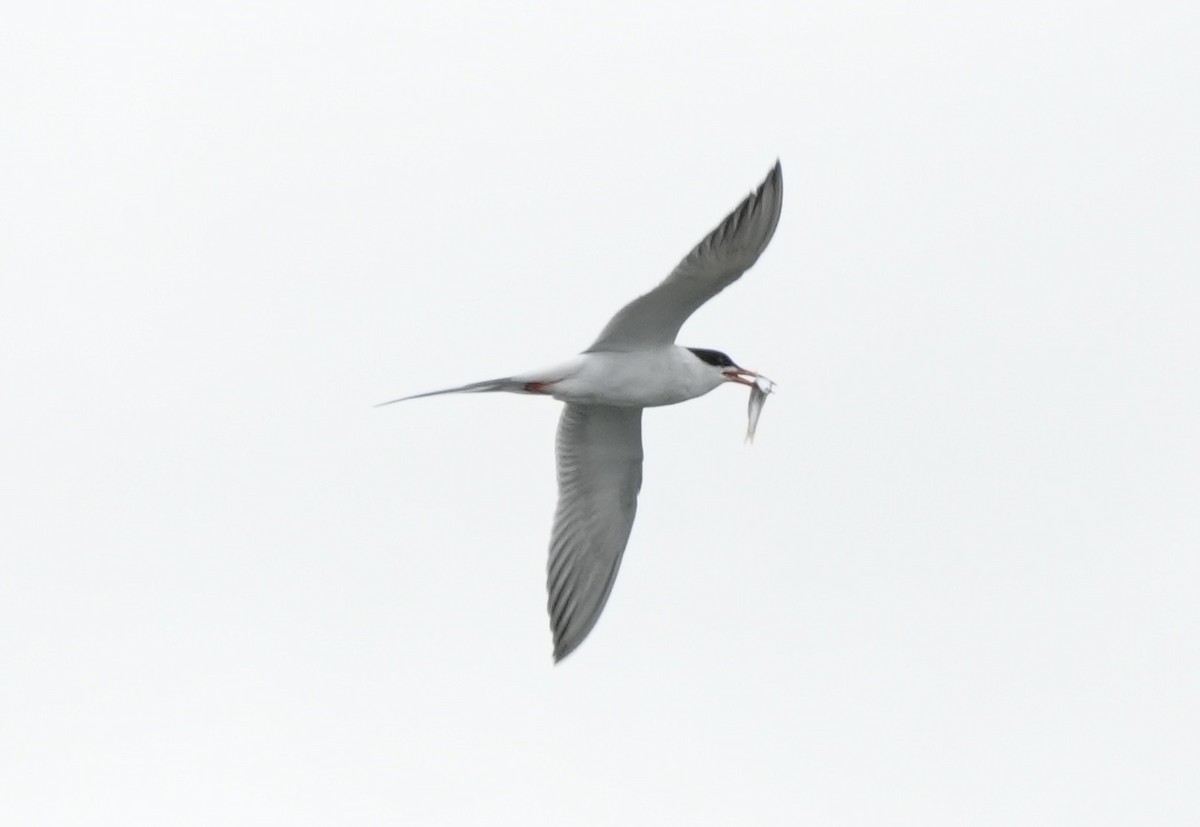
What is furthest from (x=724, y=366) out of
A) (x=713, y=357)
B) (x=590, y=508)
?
(x=590, y=508)

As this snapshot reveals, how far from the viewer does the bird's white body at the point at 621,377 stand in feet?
41.1

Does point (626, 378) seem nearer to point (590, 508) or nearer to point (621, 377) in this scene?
point (621, 377)

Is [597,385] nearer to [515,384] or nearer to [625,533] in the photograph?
[515,384]

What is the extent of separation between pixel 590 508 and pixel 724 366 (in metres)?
1.69

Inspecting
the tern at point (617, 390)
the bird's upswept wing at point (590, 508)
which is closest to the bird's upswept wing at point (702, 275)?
the tern at point (617, 390)

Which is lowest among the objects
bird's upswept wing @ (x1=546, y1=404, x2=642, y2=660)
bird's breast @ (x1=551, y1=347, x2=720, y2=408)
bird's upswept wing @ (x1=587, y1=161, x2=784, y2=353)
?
bird's upswept wing @ (x1=546, y1=404, x2=642, y2=660)

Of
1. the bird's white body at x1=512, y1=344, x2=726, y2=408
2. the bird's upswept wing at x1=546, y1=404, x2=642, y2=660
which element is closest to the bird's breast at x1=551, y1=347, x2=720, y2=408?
the bird's white body at x1=512, y1=344, x2=726, y2=408

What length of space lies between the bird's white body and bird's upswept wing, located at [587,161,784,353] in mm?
86

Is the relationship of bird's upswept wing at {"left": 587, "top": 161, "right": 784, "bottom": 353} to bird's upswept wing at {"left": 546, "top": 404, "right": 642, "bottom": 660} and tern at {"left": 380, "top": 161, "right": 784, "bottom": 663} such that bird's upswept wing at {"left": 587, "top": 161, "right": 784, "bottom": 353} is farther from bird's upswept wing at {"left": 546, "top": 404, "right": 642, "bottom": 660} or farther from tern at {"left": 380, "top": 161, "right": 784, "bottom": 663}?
bird's upswept wing at {"left": 546, "top": 404, "right": 642, "bottom": 660}

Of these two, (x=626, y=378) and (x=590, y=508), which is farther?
(x=590, y=508)

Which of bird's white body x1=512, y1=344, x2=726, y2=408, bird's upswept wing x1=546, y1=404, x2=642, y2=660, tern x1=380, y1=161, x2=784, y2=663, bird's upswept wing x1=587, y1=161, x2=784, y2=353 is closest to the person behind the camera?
bird's upswept wing x1=587, y1=161, x2=784, y2=353

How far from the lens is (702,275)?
11.7 m

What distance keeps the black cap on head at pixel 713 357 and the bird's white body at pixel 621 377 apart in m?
0.19

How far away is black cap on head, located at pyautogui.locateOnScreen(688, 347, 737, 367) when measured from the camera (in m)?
13.1
